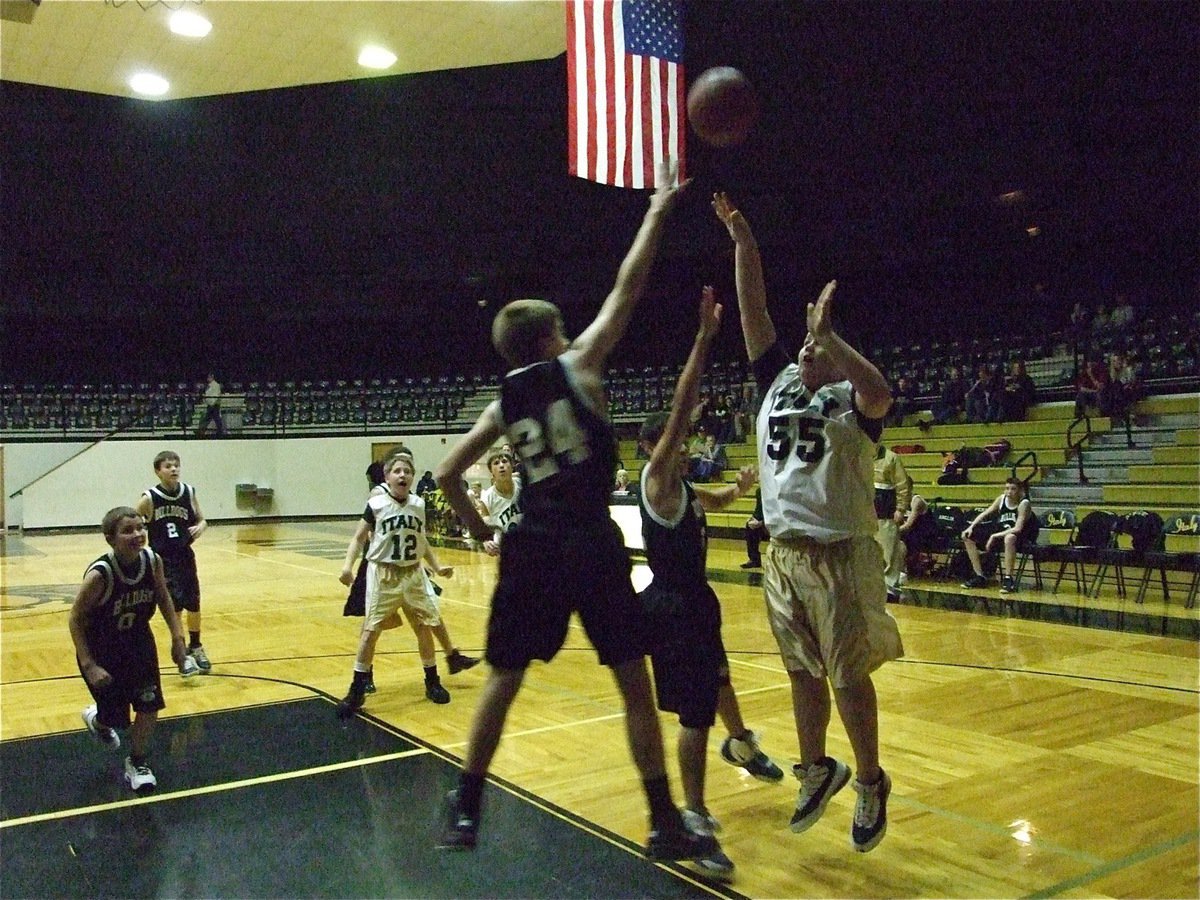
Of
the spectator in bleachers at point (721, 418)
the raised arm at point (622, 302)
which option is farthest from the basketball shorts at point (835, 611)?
the spectator in bleachers at point (721, 418)

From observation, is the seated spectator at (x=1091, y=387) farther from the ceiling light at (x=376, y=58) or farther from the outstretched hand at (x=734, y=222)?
the outstretched hand at (x=734, y=222)

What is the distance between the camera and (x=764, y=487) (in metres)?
3.29

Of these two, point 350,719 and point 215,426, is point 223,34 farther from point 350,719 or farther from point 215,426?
point 215,426

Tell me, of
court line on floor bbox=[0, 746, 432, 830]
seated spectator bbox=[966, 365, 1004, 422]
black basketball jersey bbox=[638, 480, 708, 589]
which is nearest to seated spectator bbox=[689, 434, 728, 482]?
seated spectator bbox=[966, 365, 1004, 422]

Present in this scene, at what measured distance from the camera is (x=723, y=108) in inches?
147

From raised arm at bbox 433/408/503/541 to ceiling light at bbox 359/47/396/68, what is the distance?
826cm

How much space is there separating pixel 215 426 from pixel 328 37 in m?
16.1

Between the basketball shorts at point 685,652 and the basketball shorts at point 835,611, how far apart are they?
0.25 m

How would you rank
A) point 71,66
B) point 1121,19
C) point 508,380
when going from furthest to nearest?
1. point 1121,19
2. point 71,66
3. point 508,380

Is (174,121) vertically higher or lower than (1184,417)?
higher

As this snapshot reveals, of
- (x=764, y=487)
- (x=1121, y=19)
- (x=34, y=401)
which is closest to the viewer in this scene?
(x=764, y=487)

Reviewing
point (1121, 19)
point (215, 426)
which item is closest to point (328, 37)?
point (1121, 19)

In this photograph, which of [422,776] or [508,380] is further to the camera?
[422,776]

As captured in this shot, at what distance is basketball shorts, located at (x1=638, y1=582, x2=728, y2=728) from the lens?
3.18 m
